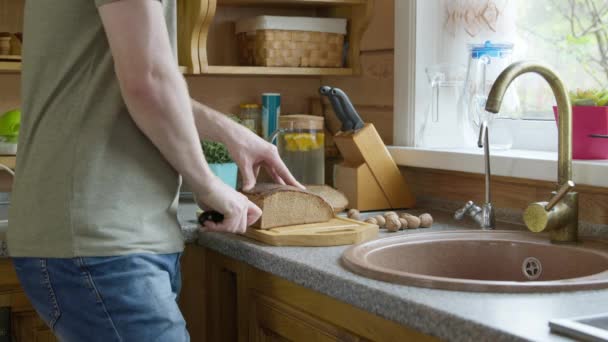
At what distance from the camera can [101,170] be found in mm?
1334

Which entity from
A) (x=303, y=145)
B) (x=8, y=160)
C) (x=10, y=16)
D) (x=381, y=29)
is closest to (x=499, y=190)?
(x=303, y=145)

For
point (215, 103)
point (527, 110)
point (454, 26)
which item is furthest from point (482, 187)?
point (215, 103)

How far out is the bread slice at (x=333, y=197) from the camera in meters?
2.01

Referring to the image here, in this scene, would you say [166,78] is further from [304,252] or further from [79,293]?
[304,252]

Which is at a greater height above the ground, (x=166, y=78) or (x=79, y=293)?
(x=166, y=78)

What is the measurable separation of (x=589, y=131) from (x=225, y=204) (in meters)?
0.78

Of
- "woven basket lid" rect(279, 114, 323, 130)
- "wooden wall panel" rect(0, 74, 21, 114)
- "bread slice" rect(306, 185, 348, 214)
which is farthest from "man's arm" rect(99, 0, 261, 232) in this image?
"wooden wall panel" rect(0, 74, 21, 114)

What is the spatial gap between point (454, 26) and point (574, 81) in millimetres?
336

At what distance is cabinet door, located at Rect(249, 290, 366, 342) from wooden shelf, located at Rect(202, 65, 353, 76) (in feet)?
2.54

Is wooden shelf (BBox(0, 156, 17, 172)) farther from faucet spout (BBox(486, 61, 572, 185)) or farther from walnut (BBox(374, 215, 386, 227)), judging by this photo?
faucet spout (BBox(486, 61, 572, 185))

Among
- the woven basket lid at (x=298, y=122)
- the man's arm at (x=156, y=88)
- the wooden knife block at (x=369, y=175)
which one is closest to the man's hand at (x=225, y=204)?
the man's arm at (x=156, y=88)

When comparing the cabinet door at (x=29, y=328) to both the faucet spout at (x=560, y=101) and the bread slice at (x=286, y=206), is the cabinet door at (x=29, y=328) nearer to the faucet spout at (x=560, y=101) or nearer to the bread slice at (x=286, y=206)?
the bread slice at (x=286, y=206)

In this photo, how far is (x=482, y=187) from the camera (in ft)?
6.58

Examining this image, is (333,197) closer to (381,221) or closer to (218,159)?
(381,221)
